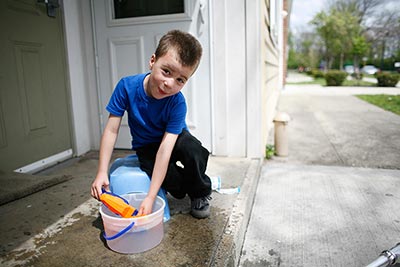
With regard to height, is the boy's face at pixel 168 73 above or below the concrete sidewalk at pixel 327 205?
above

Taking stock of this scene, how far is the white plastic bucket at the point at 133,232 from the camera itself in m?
1.36

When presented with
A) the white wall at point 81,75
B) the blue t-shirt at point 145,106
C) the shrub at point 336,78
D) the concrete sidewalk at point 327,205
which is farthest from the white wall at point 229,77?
the shrub at point 336,78

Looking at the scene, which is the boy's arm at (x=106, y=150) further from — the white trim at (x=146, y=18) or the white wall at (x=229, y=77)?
the white trim at (x=146, y=18)

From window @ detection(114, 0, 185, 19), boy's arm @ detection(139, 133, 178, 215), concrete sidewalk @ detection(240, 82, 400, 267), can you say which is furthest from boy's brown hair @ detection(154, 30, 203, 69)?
window @ detection(114, 0, 185, 19)

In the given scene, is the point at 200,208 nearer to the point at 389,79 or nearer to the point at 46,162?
the point at 46,162

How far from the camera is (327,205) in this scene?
7.57 feet

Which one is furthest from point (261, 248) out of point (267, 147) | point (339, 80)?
point (339, 80)

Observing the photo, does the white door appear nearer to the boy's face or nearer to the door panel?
the door panel

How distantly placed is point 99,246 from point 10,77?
4.82ft

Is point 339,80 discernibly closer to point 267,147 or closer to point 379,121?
point 379,121

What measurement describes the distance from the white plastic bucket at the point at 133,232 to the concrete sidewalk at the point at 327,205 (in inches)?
20.1

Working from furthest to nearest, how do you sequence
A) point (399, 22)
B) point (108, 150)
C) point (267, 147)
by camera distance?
point (399, 22)
point (267, 147)
point (108, 150)

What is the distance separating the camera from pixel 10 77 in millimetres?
2297

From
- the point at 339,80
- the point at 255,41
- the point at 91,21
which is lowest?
the point at 339,80
